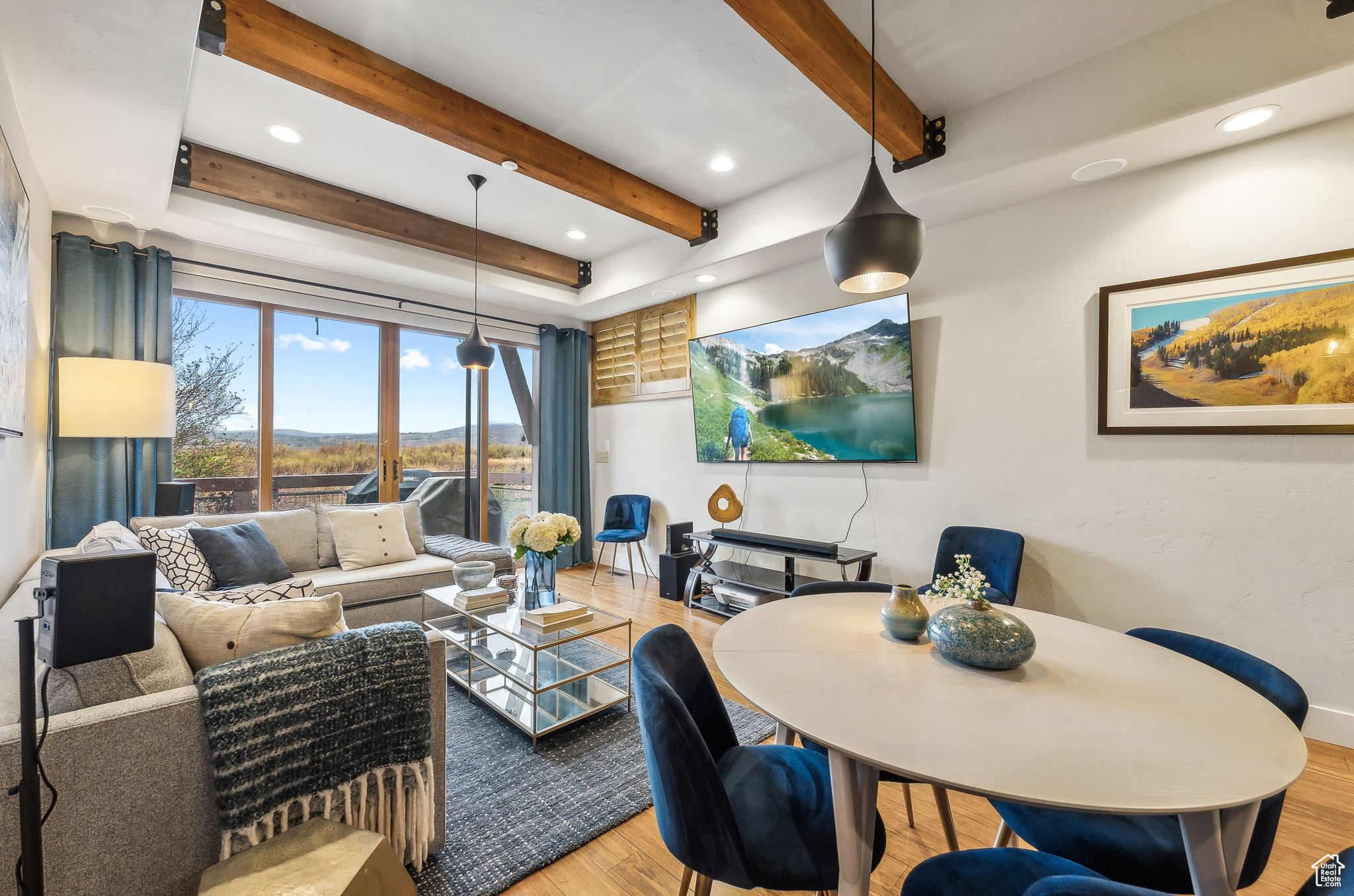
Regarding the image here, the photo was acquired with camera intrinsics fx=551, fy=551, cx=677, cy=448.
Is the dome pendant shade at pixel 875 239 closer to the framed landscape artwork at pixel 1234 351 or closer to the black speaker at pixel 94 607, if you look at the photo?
the black speaker at pixel 94 607

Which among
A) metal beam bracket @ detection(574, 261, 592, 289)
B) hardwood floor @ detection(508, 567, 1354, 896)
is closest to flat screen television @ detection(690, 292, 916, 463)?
metal beam bracket @ detection(574, 261, 592, 289)

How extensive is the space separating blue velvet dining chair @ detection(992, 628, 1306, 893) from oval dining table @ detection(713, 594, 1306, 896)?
105 millimetres

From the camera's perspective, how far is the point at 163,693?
1239mm

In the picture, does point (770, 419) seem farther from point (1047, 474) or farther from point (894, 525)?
point (1047, 474)

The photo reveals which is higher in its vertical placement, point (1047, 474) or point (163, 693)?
point (1047, 474)

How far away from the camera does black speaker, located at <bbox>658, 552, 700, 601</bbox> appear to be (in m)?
4.32

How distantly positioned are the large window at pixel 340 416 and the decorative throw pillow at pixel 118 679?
9.79ft

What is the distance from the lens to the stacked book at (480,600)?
2.62 m

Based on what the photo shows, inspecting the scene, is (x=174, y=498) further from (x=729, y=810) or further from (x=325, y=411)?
(x=729, y=810)

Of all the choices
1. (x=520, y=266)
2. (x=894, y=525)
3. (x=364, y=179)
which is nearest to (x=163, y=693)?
(x=364, y=179)

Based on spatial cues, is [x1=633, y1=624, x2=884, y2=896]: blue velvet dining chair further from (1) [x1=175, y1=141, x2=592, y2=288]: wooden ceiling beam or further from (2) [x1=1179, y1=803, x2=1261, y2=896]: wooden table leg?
(1) [x1=175, y1=141, x2=592, y2=288]: wooden ceiling beam

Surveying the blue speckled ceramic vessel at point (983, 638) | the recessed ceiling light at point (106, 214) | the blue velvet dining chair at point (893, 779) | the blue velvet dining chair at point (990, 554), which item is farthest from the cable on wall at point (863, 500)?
the recessed ceiling light at point (106, 214)

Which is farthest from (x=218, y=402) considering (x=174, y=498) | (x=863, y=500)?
(x=863, y=500)

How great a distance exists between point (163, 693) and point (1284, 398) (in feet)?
12.6
